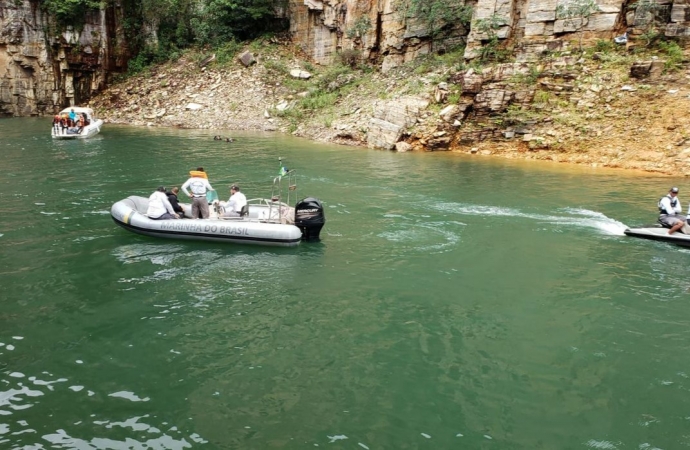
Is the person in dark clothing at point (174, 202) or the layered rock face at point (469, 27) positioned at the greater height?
the layered rock face at point (469, 27)

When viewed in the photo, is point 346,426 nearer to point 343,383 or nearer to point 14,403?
point 343,383

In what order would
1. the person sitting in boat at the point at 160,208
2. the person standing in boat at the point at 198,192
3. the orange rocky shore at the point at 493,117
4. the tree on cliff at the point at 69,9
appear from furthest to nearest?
the tree on cliff at the point at 69,9
the orange rocky shore at the point at 493,117
the person standing in boat at the point at 198,192
the person sitting in boat at the point at 160,208

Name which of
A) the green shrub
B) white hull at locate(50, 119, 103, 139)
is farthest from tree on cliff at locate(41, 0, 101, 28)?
the green shrub

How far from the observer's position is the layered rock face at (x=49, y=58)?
3931 cm

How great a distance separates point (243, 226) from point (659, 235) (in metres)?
10.3

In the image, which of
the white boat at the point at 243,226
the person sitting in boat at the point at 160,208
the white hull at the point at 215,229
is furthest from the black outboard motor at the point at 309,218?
the person sitting in boat at the point at 160,208

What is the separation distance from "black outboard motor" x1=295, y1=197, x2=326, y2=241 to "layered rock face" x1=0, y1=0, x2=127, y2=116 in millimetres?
36813

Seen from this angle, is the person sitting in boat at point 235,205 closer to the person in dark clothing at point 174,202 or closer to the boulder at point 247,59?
the person in dark clothing at point 174,202

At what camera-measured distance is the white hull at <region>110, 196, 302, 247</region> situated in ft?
41.0

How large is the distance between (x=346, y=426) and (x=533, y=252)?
26.0ft

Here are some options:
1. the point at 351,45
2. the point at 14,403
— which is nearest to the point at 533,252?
the point at 14,403

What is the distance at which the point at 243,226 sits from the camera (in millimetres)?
12523

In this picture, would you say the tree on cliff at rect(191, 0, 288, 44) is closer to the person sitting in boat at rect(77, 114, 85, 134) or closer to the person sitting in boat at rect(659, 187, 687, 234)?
the person sitting in boat at rect(77, 114, 85, 134)

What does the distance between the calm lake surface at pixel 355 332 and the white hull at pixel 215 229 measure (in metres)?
0.30
